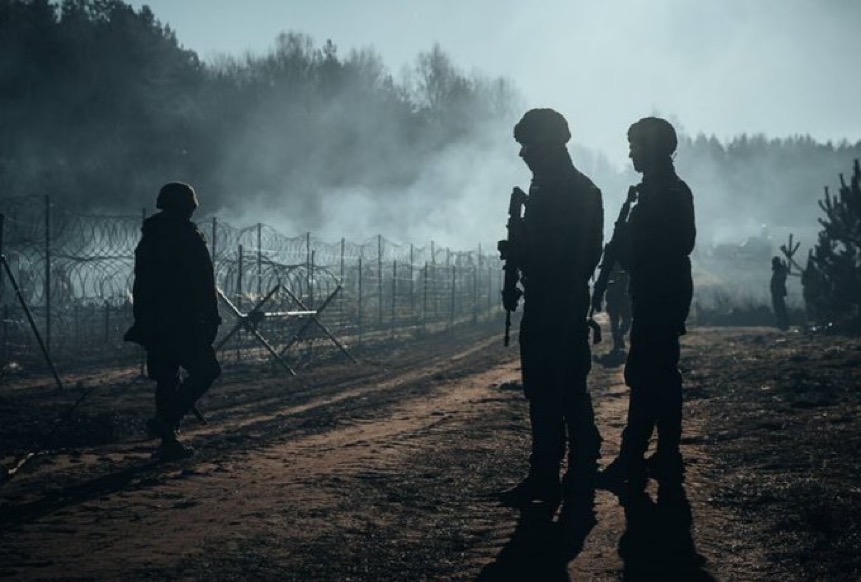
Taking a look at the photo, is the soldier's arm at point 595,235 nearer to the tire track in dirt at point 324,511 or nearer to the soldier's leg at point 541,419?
the soldier's leg at point 541,419

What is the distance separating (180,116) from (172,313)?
4047 cm

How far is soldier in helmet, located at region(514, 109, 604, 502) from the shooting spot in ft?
18.9

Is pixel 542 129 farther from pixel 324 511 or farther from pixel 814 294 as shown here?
pixel 814 294

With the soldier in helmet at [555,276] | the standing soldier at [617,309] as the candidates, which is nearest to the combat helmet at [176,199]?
the soldier in helmet at [555,276]

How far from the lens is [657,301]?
6.36 metres

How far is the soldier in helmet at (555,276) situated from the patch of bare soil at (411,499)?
0.56 m

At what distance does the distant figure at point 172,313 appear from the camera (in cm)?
803

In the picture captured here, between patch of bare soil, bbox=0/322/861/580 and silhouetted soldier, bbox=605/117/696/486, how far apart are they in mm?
370

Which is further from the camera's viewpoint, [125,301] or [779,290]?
[779,290]

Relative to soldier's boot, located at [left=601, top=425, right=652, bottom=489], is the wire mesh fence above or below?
above

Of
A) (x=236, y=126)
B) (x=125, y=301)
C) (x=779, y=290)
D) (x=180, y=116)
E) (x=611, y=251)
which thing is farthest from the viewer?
(x=236, y=126)

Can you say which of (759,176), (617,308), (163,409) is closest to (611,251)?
(163,409)

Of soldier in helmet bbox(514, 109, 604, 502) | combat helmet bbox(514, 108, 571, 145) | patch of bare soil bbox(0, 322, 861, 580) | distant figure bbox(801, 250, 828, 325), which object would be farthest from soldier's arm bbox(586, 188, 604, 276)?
distant figure bbox(801, 250, 828, 325)

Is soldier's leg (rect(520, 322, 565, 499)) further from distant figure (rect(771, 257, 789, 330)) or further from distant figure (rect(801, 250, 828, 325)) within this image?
distant figure (rect(771, 257, 789, 330))
